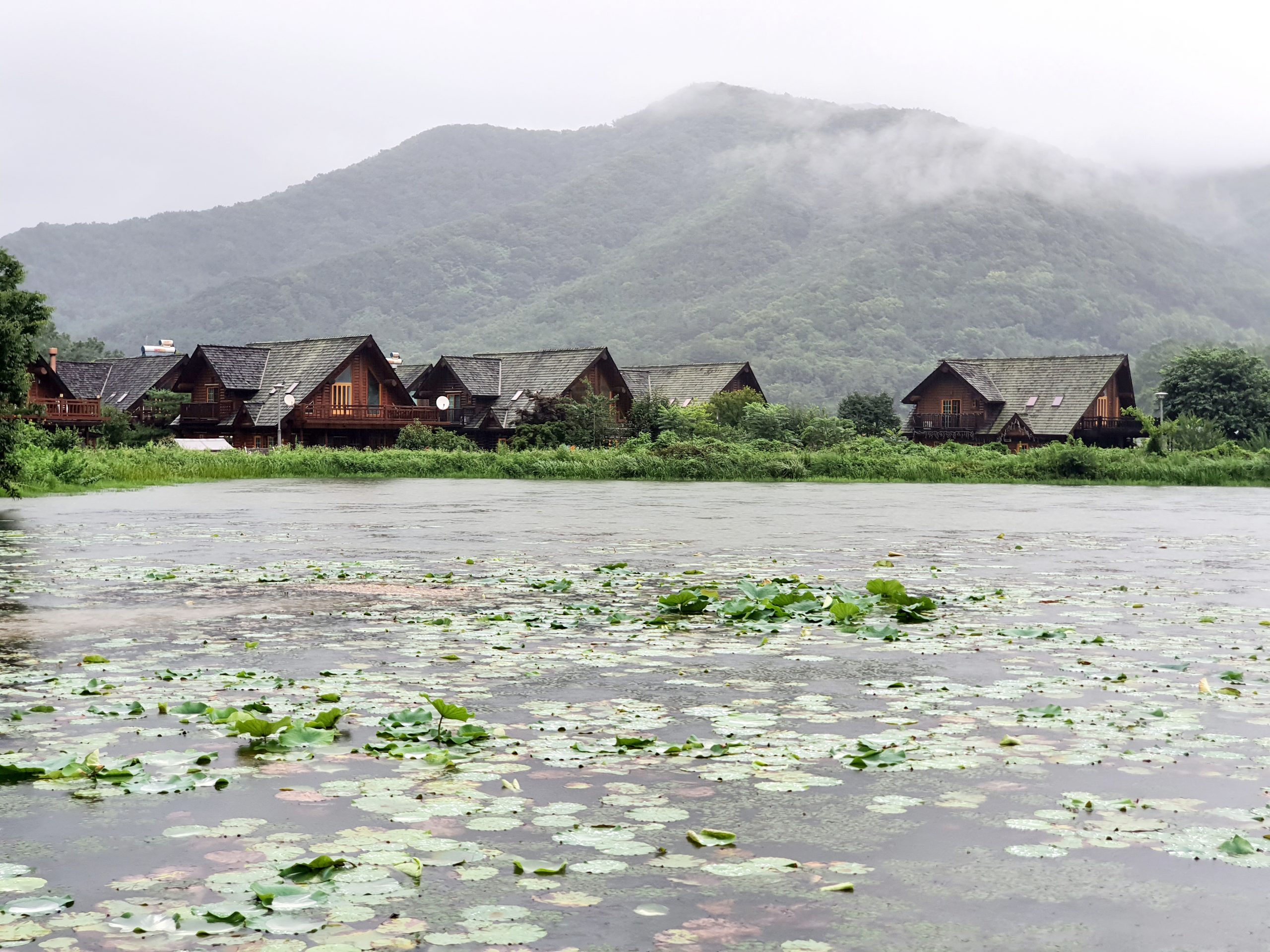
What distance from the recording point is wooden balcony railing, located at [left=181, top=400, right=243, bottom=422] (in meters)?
73.2

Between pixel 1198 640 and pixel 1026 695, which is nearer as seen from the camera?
pixel 1026 695

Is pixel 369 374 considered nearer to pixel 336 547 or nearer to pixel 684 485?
pixel 684 485

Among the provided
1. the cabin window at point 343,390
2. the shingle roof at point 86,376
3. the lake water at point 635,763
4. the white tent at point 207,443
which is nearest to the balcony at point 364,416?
the cabin window at point 343,390

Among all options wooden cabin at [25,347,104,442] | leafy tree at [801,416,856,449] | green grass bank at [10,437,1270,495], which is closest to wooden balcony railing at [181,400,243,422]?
wooden cabin at [25,347,104,442]

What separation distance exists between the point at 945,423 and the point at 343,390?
113ft

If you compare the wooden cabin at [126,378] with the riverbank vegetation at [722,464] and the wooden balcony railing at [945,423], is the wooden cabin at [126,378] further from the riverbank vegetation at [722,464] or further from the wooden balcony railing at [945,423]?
the wooden balcony railing at [945,423]

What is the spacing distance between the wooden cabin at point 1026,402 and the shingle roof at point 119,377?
141ft

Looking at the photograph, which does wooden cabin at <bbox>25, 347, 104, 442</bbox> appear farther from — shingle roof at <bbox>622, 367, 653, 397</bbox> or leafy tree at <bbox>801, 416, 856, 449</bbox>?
leafy tree at <bbox>801, 416, 856, 449</bbox>

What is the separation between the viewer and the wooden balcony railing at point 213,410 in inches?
2881

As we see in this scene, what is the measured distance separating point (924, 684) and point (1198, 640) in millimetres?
3146

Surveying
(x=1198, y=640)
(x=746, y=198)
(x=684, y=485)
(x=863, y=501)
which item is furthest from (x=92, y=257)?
(x=1198, y=640)

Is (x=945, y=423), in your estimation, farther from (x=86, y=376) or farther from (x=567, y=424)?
(x=86, y=376)

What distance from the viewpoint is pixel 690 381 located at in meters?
84.1

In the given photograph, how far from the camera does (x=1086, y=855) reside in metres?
5.00
